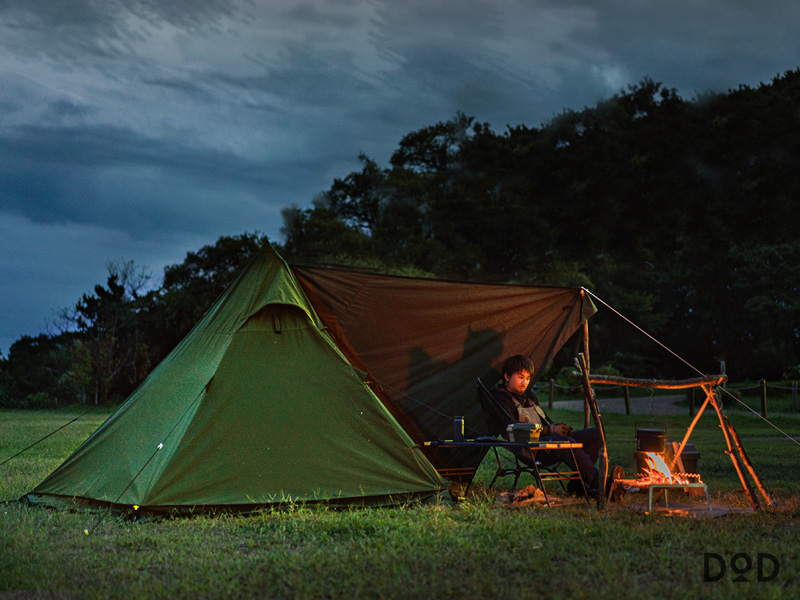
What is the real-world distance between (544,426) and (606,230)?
25.1 m

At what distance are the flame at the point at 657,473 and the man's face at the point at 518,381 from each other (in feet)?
3.64

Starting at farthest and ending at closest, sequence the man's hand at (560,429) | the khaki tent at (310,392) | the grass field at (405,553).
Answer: the man's hand at (560,429) < the khaki tent at (310,392) < the grass field at (405,553)

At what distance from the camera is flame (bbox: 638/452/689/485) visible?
5.53m

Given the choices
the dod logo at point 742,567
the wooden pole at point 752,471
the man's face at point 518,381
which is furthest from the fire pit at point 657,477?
the dod logo at point 742,567

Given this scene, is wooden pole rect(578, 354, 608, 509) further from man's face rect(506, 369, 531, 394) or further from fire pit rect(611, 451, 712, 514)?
man's face rect(506, 369, 531, 394)

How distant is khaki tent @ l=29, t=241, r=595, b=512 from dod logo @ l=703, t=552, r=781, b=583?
Answer: 2.17 meters

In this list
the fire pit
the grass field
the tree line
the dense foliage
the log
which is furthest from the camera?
the dense foliage

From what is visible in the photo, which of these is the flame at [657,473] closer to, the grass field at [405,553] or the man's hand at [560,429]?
the grass field at [405,553]

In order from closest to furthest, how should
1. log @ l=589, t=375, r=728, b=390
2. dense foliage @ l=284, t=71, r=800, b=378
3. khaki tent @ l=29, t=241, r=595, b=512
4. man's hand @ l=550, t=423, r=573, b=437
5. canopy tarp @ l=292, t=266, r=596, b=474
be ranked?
khaki tent @ l=29, t=241, r=595, b=512
log @ l=589, t=375, r=728, b=390
man's hand @ l=550, t=423, r=573, b=437
canopy tarp @ l=292, t=266, r=596, b=474
dense foliage @ l=284, t=71, r=800, b=378

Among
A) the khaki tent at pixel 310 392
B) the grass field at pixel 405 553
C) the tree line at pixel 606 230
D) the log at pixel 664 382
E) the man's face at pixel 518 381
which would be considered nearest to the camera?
the grass field at pixel 405 553

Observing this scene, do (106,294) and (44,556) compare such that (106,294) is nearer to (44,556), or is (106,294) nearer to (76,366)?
(76,366)

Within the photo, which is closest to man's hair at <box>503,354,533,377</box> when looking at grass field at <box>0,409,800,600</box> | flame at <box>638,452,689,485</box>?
grass field at <box>0,409,800,600</box>

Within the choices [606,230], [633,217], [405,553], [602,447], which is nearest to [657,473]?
[602,447]

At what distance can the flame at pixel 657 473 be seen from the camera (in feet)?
18.1
